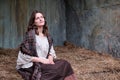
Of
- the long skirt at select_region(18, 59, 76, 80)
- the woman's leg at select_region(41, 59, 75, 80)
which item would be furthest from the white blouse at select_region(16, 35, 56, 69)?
the woman's leg at select_region(41, 59, 75, 80)

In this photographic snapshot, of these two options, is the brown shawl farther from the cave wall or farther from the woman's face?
the cave wall

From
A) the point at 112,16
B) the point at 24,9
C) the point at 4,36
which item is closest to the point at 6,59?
the point at 4,36

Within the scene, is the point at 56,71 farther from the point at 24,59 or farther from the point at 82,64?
the point at 82,64

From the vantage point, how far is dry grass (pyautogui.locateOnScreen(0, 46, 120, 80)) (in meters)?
4.63

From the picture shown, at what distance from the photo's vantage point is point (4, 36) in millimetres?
6836

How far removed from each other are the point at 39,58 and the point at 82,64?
1863 millimetres

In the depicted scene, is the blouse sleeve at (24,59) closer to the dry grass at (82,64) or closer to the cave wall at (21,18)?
the dry grass at (82,64)

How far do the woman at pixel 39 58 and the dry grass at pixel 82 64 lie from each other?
55 centimetres

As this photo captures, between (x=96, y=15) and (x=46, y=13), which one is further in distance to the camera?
(x=46, y=13)

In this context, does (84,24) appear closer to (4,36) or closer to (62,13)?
(62,13)

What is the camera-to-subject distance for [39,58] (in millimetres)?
3828

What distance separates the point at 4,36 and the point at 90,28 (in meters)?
1.82

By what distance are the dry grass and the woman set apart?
1.82ft

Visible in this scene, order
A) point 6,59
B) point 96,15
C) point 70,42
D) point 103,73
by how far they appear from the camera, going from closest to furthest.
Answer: point 103,73 → point 6,59 → point 96,15 → point 70,42
